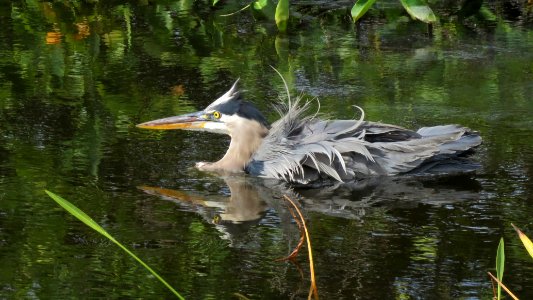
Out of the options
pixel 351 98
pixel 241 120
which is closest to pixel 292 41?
pixel 351 98

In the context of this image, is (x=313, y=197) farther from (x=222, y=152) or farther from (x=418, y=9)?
(x=418, y=9)

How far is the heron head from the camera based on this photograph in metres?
7.55

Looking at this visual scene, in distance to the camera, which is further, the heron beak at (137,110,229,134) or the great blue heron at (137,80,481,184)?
the heron beak at (137,110,229,134)

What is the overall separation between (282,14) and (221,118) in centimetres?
303

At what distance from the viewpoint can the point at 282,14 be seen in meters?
10.4

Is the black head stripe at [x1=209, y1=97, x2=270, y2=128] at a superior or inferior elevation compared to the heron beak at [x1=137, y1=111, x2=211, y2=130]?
superior

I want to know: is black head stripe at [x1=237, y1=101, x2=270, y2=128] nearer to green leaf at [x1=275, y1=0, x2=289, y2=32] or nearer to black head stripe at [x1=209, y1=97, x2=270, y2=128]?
black head stripe at [x1=209, y1=97, x2=270, y2=128]

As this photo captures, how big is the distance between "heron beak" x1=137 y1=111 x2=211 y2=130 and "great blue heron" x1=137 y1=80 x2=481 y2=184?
0.01m

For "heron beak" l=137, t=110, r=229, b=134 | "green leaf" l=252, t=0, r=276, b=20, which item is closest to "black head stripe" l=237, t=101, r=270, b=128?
"heron beak" l=137, t=110, r=229, b=134

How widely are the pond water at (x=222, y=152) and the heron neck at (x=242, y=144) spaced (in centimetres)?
19

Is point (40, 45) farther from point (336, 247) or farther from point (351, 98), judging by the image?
point (336, 247)

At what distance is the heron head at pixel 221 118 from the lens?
24.8ft

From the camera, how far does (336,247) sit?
5.59 m

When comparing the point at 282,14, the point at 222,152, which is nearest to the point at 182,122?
the point at 222,152
